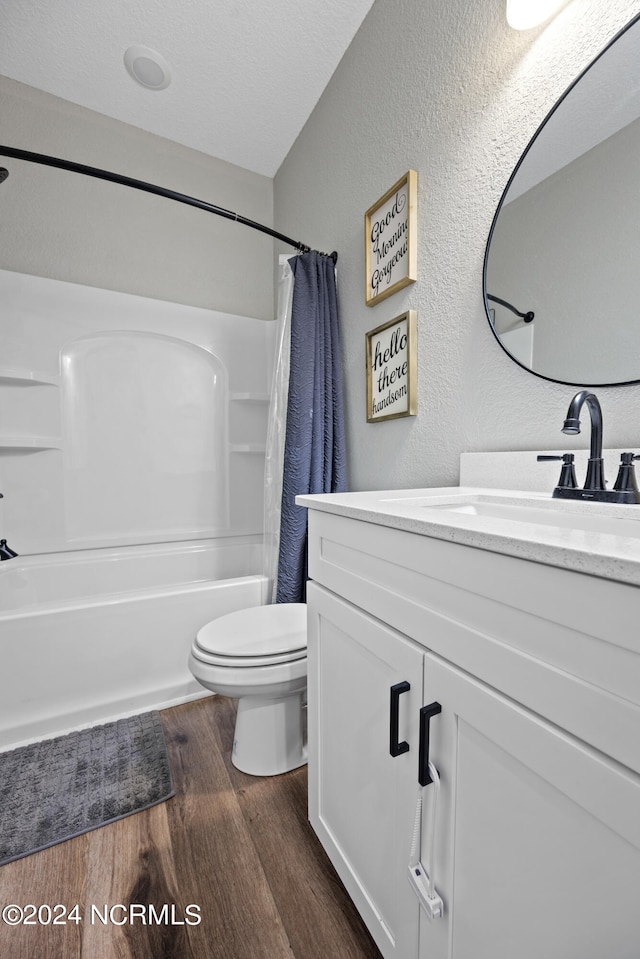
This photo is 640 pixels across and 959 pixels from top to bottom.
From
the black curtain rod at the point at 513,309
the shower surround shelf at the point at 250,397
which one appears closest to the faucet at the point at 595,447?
the black curtain rod at the point at 513,309

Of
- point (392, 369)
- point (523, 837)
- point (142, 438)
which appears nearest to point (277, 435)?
point (392, 369)

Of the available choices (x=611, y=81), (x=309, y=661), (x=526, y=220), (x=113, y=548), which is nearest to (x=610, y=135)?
(x=611, y=81)

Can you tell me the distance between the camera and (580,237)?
91 cm

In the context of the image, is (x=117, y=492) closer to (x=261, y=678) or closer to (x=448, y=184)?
(x=261, y=678)

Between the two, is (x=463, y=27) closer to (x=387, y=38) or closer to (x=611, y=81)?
(x=387, y=38)

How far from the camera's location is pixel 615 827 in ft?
1.25

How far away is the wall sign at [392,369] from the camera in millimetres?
1369

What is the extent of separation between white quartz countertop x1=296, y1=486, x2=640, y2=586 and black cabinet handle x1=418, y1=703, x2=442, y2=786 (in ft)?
0.78

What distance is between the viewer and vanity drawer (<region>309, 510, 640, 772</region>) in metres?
0.38

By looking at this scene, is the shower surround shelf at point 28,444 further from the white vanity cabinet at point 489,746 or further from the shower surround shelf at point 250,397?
the white vanity cabinet at point 489,746

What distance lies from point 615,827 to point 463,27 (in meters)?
1.74

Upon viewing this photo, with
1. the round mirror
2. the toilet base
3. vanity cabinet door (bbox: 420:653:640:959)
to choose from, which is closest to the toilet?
the toilet base

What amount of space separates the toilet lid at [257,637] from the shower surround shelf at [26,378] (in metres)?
1.39

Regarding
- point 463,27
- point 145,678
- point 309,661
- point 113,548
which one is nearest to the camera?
point 309,661
